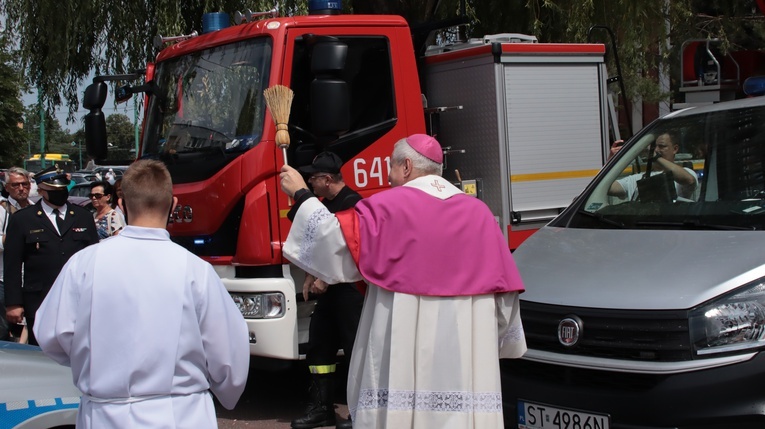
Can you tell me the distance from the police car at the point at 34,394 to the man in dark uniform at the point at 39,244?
9.21ft

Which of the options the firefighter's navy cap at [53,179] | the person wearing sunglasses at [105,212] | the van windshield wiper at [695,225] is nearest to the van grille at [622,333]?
the van windshield wiper at [695,225]

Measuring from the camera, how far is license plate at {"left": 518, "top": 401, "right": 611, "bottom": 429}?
4230 mm

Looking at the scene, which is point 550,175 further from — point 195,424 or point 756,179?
point 195,424

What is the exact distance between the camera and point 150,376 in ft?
9.84

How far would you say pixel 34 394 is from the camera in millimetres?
4156

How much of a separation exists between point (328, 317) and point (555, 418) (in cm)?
235

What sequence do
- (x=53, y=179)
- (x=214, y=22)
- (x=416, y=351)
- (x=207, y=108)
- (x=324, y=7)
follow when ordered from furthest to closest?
(x=53, y=179), (x=214, y=22), (x=324, y=7), (x=207, y=108), (x=416, y=351)

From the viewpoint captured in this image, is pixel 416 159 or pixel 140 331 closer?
pixel 140 331

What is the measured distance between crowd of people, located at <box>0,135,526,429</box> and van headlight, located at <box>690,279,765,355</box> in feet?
2.58

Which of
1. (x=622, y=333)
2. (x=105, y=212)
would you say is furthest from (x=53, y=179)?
(x=622, y=333)

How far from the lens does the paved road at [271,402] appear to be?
682 centimetres

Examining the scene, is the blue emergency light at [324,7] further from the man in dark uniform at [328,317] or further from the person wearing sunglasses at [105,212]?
the person wearing sunglasses at [105,212]

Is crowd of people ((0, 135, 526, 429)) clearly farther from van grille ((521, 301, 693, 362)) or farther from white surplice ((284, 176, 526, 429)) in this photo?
van grille ((521, 301, 693, 362))

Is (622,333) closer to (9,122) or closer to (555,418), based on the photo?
(555,418)
